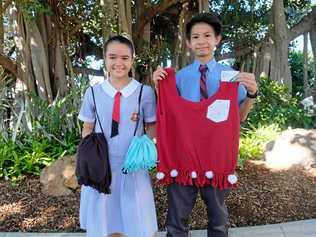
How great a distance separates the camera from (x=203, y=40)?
280 cm

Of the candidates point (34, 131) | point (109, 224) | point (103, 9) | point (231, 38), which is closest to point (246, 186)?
point (109, 224)

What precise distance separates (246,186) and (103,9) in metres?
4.16

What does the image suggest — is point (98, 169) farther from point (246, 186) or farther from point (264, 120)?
point (264, 120)

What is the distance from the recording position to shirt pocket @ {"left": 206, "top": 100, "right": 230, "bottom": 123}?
276 centimetres

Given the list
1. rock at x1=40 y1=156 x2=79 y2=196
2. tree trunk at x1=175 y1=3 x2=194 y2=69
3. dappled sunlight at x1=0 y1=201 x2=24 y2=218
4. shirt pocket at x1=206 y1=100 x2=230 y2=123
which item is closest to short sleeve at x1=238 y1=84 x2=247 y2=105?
shirt pocket at x1=206 y1=100 x2=230 y2=123

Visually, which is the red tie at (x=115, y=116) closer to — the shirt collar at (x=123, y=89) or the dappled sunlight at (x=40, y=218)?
the shirt collar at (x=123, y=89)

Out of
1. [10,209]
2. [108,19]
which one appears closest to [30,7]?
[108,19]

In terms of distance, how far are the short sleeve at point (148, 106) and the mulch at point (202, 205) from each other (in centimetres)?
145

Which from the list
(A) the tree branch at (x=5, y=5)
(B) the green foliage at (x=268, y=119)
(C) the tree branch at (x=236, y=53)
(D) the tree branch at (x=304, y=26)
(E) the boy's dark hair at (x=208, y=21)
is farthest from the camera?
(C) the tree branch at (x=236, y=53)

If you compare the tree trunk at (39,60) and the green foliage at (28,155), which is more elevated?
the tree trunk at (39,60)

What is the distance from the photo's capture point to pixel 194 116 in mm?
2797

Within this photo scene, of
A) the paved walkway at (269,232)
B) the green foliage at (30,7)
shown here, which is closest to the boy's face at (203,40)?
the paved walkway at (269,232)

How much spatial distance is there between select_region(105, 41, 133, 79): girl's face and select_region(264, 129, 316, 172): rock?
323 centimetres

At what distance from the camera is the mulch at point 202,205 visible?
4.15 meters
